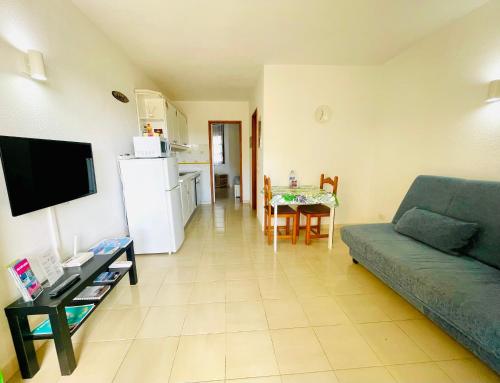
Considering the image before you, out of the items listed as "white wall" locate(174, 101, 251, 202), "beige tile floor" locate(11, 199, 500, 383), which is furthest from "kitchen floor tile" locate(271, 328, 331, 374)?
"white wall" locate(174, 101, 251, 202)

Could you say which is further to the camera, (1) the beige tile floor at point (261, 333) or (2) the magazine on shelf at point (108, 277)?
(2) the magazine on shelf at point (108, 277)

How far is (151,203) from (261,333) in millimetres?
1799

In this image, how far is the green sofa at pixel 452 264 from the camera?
3.62 feet

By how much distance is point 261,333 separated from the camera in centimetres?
146

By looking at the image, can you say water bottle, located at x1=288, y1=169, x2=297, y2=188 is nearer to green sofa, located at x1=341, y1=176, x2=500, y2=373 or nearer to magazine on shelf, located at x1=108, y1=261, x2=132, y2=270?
green sofa, located at x1=341, y1=176, x2=500, y2=373

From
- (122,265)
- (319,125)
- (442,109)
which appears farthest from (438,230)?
(122,265)

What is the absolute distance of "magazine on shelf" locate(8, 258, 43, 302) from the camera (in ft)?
3.63

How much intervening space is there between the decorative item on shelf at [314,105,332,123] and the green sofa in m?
1.50

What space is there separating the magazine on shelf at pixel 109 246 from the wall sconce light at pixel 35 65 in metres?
1.33

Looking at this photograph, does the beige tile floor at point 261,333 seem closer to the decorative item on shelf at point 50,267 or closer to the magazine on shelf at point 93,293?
the magazine on shelf at point 93,293

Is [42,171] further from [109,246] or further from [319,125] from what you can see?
[319,125]

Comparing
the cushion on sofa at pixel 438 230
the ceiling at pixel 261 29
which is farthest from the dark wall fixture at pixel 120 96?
the cushion on sofa at pixel 438 230

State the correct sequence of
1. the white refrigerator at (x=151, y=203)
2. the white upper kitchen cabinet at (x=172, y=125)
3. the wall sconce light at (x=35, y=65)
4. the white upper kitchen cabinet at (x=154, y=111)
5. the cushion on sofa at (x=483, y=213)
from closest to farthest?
the wall sconce light at (x=35, y=65) < the cushion on sofa at (x=483, y=213) < the white refrigerator at (x=151, y=203) < the white upper kitchen cabinet at (x=154, y=111) < the white upper kitchen cabinet at (x=172, y=125)

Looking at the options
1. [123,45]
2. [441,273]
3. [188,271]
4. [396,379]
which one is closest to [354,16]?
[441,273]
